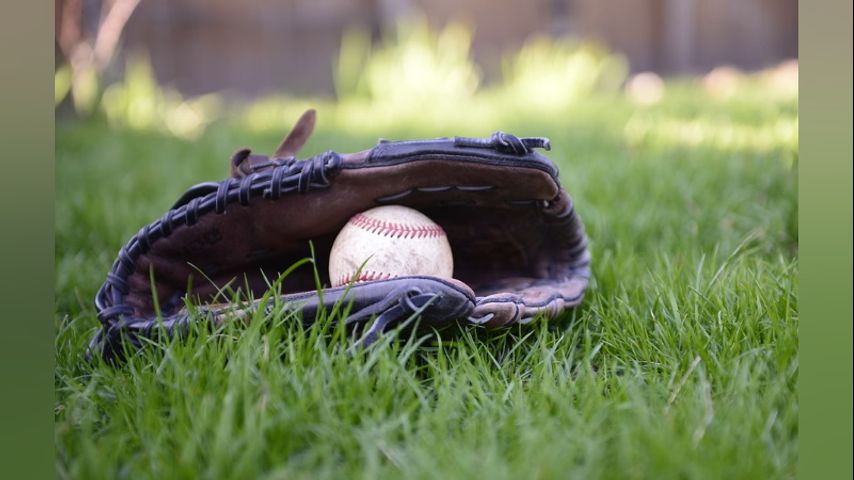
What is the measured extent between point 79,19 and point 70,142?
1.20 metres

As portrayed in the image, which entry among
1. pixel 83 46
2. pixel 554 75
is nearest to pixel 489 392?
pixel 83 46

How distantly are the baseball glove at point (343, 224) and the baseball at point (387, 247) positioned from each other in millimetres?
59

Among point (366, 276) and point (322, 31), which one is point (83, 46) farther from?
point (366, 276)

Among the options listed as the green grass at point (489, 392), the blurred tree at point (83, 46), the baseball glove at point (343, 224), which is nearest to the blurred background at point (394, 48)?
the blurred tree at point (83, 46)

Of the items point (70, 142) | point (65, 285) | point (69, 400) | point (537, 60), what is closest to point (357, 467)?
point (69, 400)

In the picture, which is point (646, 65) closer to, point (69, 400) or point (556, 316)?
point (556, 316)

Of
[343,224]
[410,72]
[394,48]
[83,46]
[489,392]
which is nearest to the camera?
[489,392]

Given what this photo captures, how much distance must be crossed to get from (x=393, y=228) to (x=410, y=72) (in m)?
4.61

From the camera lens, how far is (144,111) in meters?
5.67

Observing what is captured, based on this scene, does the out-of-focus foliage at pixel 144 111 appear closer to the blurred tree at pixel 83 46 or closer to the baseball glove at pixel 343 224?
the blurred tree at pixel 83 46

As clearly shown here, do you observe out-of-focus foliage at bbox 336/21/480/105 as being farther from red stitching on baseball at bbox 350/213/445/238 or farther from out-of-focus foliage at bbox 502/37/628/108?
red stitching on baseball at bbox 350/213/445/238

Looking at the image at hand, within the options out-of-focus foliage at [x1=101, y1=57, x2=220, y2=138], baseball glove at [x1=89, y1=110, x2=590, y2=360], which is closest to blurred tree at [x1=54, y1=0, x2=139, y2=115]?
out-of-focus foliage at [x1=101, y1=57, x2=220, y2=138]

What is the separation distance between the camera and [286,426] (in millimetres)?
1276

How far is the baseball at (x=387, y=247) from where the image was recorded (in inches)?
69.7
